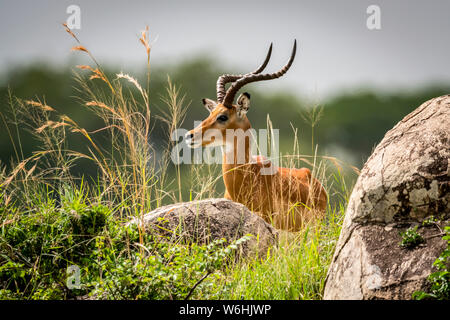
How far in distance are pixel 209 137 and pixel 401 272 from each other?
3.48 m

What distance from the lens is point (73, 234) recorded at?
13.6ft

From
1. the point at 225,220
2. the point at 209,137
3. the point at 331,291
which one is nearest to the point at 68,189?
the point at 225,220

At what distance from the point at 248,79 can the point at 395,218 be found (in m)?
3.47

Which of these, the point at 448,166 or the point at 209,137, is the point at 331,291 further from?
the point at 209,137

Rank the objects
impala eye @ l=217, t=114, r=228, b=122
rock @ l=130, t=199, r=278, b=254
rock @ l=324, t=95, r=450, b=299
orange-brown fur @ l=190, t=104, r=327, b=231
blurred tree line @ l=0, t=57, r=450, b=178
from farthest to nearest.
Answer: blurred tree line @ l=0, t=57, r=450, b=178, impala eye @ l=217, t=114, r=228, b=122, orange-brown fur @ l=190, t=104, r=327, b=231, rock @ l=130, t=199, r=278, b=254, rock @ l=324, t=95, r=450, b=299

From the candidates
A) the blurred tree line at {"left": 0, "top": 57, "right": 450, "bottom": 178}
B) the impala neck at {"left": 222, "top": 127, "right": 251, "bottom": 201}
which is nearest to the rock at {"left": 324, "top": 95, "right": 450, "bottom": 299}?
the impala neck at {"left": 222, "top": 127, "right": 251, "bottom": 201}

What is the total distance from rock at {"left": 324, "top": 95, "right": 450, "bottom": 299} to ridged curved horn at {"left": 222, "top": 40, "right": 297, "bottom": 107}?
118 inches

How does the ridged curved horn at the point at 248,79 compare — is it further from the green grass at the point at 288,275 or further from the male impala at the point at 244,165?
the green grass at the point at 288,275

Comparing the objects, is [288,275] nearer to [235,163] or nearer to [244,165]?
[244,165]

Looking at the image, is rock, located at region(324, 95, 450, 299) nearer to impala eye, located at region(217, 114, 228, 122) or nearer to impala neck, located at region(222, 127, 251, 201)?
impala neck, located at region(222, 127, 251, 201)

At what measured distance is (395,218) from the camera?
3.34m

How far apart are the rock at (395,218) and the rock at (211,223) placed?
52.7 inches

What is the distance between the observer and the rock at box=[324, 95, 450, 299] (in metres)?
3.10
